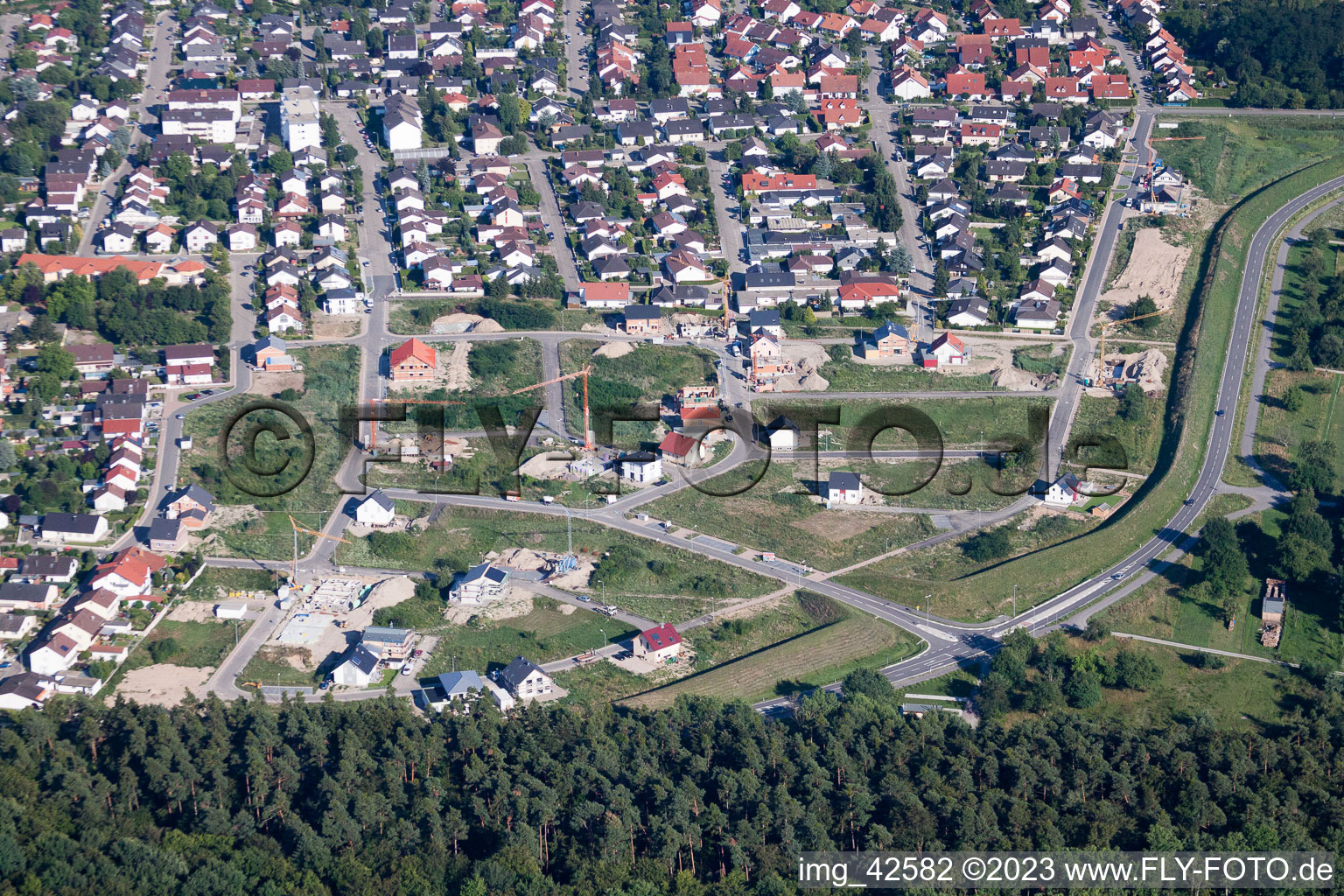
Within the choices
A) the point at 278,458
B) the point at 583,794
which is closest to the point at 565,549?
the point at 278,458

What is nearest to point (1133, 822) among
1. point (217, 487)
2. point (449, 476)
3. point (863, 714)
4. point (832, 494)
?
point (863, 714)

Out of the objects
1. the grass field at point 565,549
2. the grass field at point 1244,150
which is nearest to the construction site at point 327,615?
the grass field at point 565,549

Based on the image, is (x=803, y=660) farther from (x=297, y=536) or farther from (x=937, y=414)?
(x=297, y=536)

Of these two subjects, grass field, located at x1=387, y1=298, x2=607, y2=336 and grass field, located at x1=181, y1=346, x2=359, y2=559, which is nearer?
grass field, located at x1=181, y1=346, x2=359, y2=559

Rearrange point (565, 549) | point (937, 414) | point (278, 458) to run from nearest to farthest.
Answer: point (565, 549) < point (278, 458) < point (937, 414)

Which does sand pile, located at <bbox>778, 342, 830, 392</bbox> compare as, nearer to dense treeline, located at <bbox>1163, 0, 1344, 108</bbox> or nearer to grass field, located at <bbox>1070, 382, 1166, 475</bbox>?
grass field, located at <bbox>1070, 382, 1166, 475</bbox>

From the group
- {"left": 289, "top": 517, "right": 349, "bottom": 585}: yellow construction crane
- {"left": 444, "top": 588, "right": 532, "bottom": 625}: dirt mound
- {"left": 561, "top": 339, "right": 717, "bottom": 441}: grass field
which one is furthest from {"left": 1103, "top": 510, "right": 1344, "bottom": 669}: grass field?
{"left": 289, "top": 517, "right": 349, "bottom": 585}: yellow construction crane
